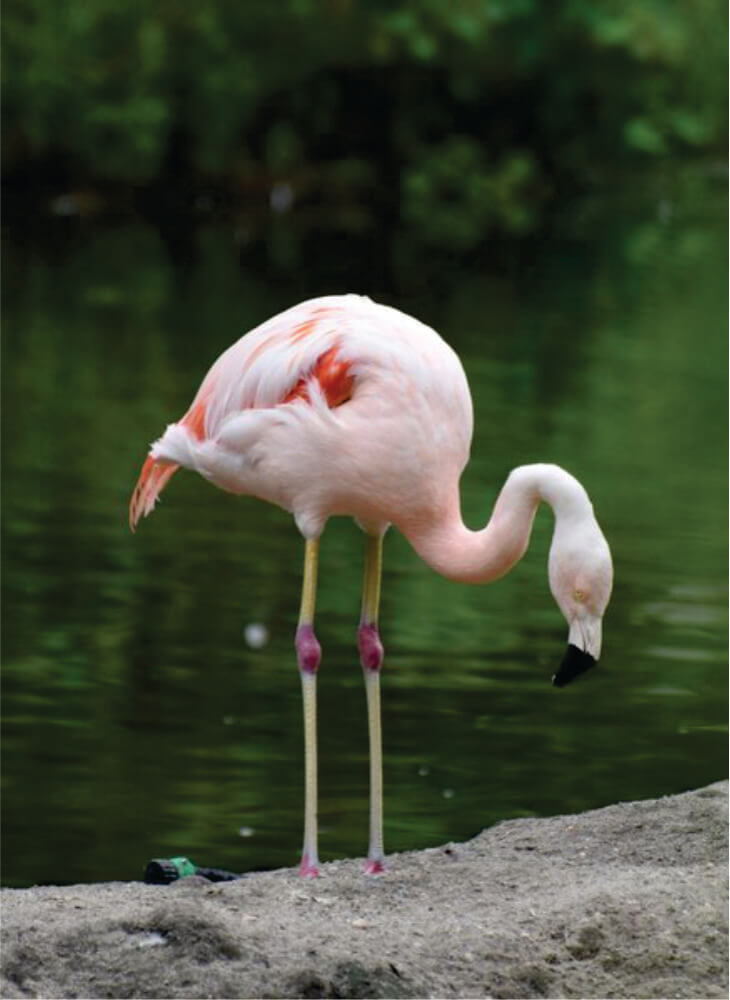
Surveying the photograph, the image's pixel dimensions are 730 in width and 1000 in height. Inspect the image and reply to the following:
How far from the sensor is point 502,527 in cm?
548

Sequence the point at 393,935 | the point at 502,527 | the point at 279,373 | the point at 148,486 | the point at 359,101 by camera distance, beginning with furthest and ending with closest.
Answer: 1. the point at 359,101
2. the point at 148,486
3. the point at 279,373
4. the point at 502,527
5. the point at 393,935

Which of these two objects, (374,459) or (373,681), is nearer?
(374,459)

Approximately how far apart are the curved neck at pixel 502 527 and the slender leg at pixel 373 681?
0.71 ft

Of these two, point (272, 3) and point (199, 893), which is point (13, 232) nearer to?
point (272, 3)

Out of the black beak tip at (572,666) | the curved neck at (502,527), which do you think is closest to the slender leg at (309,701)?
the curved neck at (502,527)

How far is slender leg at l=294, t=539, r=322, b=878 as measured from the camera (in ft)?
18.3

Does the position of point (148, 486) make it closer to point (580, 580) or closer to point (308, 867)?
point (308, 867)

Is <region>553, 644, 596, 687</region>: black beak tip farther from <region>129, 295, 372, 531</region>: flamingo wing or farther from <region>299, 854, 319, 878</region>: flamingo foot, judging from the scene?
<region>129, 295, 372, 531</region>: flamingo wing

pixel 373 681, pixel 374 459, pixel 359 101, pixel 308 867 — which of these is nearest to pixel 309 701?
pixel 373 681

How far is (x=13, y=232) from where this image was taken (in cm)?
2823

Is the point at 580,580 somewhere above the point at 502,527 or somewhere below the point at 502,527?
below

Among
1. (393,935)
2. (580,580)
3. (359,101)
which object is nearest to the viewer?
(393,935)

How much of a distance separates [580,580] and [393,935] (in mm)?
1001

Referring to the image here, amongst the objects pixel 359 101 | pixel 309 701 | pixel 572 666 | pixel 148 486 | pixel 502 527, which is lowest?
pixel 309 701
